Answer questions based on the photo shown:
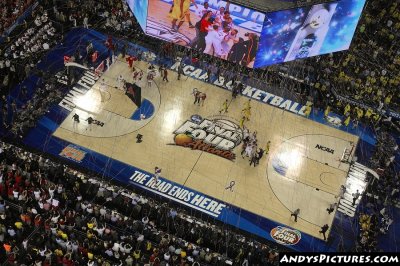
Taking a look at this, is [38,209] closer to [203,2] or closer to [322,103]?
[203,2]

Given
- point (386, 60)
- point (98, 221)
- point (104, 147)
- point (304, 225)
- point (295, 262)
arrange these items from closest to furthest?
point (295, 262) → point (98, 221) → point (304, 225) → point (104, 147) → point (386, 60)

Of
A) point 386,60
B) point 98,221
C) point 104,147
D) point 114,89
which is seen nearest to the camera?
point 98,221

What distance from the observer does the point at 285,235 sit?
31.7m

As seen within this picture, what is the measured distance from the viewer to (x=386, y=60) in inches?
1587

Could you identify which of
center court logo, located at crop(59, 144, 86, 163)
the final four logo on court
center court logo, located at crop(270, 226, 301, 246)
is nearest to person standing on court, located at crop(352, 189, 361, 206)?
center court logo, located at crop(270, 226, 301, 246)

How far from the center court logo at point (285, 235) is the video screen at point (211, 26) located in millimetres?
8547

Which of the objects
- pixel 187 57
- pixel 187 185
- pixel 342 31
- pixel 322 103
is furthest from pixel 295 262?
pixel 187 57

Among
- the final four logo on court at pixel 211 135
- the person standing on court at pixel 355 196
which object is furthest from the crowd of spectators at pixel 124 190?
the final four logo on court at pixel 211 135

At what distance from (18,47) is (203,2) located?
14.1m

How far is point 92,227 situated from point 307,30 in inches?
551

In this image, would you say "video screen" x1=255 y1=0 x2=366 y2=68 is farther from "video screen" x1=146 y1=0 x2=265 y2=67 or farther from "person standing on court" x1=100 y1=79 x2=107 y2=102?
"person standing on court" x1=100 y1=79 x2=107 y2=102

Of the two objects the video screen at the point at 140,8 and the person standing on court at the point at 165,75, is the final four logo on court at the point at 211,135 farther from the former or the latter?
the video screen at the point at 140,8

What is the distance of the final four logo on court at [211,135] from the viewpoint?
35031 millimetres

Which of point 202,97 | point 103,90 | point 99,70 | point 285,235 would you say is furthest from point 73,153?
point 285,235
